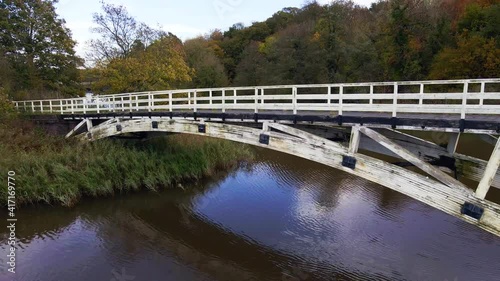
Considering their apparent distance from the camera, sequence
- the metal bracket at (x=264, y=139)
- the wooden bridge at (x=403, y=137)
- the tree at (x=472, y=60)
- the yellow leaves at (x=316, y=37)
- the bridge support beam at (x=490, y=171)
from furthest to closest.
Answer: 1. the yellow leaves at (x=316, y=37)
2. the tree at (x=472, y=60)
3. the metal bracket at (x=264, y=139)
4. the wooden bridge at (x=403, y=137)
5. the bridge support beam at (x=490, y=171)

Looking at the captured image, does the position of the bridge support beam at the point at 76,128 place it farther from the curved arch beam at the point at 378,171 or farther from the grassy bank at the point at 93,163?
the curved arch beam at the point at 378,171

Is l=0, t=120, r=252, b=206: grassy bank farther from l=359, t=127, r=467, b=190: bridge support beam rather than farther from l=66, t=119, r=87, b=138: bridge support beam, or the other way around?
l=359, t=127, r=467, b=190: bridge support beam

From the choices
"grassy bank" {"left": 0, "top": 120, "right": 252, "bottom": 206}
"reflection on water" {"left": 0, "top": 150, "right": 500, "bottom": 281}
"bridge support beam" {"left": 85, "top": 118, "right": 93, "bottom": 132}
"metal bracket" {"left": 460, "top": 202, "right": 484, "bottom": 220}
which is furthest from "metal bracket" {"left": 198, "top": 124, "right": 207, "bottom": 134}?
"bridge support beam" {"left": 85, "top": 118, "right": 93, "bottom": 132}

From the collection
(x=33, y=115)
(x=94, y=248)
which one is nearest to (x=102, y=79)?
(x=33, y=115)

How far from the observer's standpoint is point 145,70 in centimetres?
2364

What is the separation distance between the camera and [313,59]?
119 feet

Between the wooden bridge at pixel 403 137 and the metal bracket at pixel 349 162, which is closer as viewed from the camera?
the wooden bridge at pixel 403 137

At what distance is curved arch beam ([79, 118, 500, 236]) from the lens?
5.94 m

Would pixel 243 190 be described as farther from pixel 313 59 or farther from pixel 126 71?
pixel 313 59

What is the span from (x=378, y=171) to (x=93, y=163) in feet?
38.8

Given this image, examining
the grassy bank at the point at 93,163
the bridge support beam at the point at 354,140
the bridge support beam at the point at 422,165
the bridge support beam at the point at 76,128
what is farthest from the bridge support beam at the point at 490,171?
the bridge support beam at the point at 76,128

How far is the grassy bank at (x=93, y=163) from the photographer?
40.6 feet

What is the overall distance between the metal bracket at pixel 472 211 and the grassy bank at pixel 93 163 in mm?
11555

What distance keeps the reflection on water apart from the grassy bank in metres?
0.65
